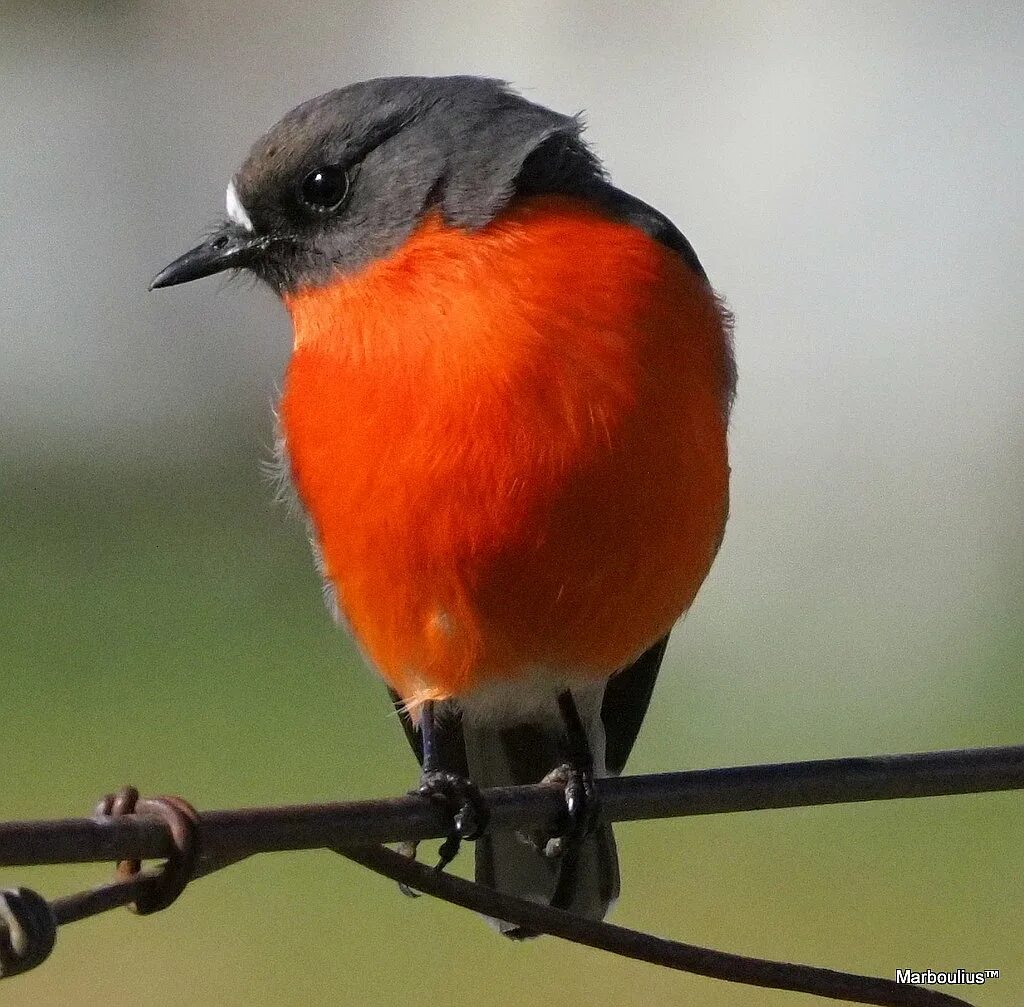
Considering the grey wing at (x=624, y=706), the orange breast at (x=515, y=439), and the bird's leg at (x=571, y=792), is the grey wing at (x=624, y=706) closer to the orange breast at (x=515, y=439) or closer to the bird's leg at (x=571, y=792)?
the bird's leg at (x=571, y=792)

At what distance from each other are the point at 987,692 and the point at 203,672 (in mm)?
5093

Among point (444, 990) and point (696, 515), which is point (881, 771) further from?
point (444, 990)

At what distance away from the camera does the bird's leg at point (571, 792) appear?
419 cm

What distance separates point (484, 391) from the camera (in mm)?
3740

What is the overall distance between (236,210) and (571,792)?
1.75 meters

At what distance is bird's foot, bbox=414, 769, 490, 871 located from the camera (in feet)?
9.76

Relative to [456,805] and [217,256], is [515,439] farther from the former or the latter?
[217,256]

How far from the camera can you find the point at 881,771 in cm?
271

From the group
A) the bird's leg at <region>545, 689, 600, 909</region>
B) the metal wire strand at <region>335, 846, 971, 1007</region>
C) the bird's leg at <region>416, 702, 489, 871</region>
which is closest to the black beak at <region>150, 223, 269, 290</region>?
the bird's leg at <region>416, 702, 489, 871</region>

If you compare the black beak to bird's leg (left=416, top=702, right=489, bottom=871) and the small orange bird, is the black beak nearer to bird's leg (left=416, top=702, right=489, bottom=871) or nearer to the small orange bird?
the small orange bird

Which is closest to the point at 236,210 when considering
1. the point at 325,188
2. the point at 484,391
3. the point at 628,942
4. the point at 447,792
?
the point at 325,188

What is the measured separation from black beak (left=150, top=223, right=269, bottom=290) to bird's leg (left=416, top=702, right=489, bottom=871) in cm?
127

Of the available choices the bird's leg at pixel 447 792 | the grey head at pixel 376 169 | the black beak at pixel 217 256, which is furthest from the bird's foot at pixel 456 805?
the black beak at pixel 217 256

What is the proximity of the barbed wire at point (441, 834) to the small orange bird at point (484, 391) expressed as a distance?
649 mm
